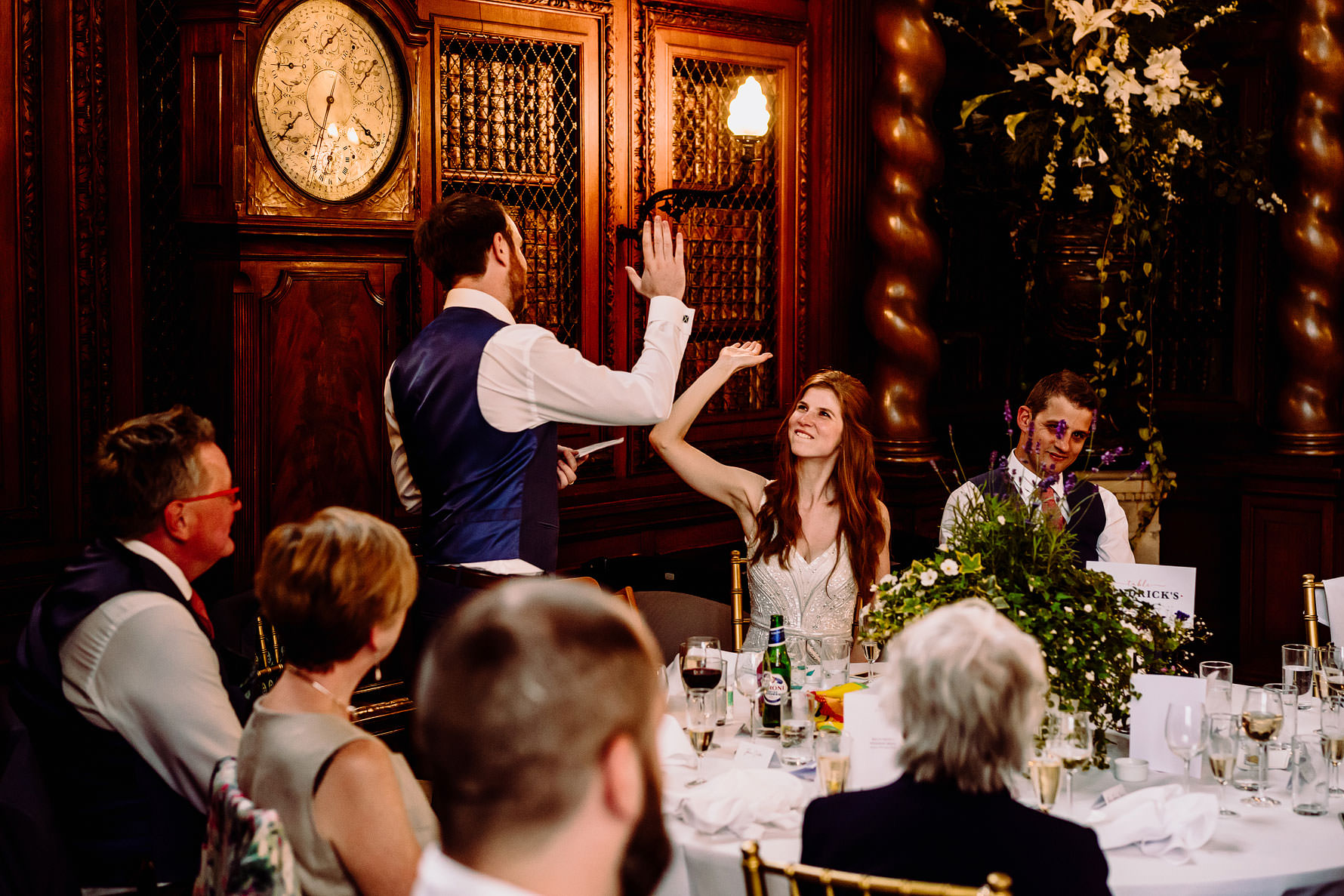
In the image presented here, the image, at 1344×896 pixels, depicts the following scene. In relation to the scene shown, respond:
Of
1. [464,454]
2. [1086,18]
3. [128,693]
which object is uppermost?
[1086,18]

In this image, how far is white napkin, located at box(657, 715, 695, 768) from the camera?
2.30 meters

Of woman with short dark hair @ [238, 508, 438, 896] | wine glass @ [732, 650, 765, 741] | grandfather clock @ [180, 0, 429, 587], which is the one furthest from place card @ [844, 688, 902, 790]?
grandfather clock @ [180, 0, 429, 587]

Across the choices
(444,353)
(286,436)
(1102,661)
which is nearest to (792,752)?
(1102,661)

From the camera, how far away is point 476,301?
293cm

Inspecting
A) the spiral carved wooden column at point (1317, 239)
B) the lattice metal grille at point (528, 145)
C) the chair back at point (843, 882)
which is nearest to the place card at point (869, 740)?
the chair back at point (843, 882)

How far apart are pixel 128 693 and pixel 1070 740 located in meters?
1.48

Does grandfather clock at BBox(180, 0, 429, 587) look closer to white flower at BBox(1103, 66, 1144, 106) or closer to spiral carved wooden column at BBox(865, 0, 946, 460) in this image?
spiral carved wooden column at BBox(865, 0, 946, 460)

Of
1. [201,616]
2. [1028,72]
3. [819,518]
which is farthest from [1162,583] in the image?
[1028,72]

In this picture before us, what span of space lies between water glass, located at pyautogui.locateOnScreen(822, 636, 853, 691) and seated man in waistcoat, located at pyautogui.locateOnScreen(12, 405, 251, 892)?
1.13m

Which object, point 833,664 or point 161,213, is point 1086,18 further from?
point 161,213

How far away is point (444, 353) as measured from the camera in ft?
9.34

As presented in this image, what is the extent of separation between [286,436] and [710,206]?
2.15 meters

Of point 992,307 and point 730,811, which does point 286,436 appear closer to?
point 730,811

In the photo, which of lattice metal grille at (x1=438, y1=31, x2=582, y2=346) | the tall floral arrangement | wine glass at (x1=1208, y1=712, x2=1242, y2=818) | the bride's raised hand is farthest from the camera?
the tall floral arrangement
